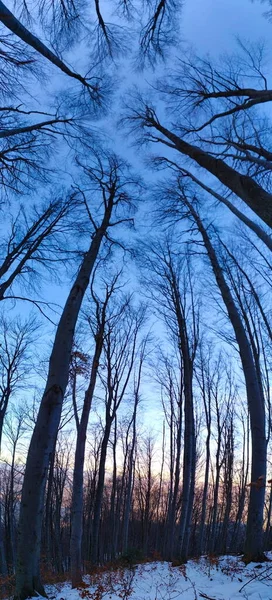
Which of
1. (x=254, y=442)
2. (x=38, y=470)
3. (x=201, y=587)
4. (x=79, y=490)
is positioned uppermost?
(x=254, y=442)

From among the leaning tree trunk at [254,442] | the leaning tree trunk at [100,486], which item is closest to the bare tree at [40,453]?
the leaning tree trunk at [254,442]

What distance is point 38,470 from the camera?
15.5 ft

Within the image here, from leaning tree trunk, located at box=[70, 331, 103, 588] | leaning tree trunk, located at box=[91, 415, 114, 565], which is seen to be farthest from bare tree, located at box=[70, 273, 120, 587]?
leaning tree trunk, located at box=[91, 415, 114, 565]

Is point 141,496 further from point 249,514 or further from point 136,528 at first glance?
point 249,514

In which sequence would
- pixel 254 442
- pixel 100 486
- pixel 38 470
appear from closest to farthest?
1. pixel 38 470
2. pixel 254 442
3. pixel 100 486

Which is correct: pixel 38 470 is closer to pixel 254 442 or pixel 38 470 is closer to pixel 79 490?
pixel 254 442

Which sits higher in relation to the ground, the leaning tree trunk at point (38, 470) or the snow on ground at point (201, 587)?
the leaning tree trunk at point (38, 470)

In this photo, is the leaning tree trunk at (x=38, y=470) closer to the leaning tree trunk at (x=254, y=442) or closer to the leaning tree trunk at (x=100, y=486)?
the leaning tree trunk at (x=254, y=442)

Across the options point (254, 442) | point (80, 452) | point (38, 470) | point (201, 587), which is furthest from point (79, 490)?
point (38, 470)


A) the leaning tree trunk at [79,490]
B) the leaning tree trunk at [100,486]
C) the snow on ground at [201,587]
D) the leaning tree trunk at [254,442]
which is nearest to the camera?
the snow on ground at [201,587]

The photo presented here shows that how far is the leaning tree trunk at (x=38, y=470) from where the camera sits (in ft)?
14.9

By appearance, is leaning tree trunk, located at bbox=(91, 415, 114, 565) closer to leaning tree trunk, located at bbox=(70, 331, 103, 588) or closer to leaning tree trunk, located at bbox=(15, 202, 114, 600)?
leaning tree trunk, located at bbox=(70, 331, 103, 588)

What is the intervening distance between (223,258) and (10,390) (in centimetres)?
1269

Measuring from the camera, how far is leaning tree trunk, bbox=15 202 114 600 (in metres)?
4.55
